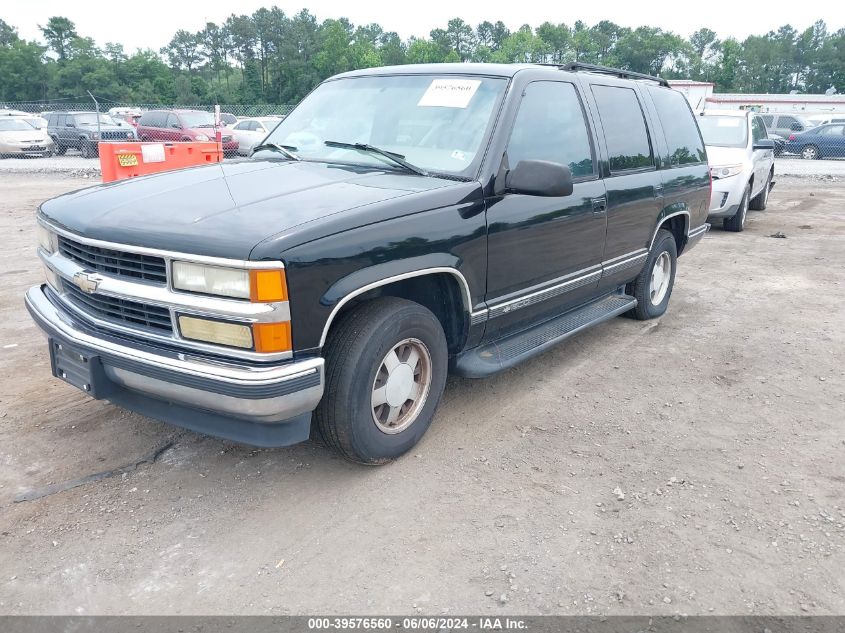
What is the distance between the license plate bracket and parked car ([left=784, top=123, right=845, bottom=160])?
89.9 feet

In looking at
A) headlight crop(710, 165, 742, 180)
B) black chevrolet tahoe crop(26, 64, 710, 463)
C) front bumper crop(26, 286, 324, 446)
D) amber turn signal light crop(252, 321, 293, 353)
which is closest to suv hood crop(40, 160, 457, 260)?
black chevrolet tahoe crop(26, 64, 710, 463)

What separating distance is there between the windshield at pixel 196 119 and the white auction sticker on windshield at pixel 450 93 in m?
19.3

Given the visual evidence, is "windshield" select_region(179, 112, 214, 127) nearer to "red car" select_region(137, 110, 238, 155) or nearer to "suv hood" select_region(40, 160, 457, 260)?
"red car" select_region(137, 110, 238, 155)

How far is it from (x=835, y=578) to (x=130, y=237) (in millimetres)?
3154

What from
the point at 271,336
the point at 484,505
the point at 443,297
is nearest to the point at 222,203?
the point at 271,336

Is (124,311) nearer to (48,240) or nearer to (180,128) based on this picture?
(48,240)

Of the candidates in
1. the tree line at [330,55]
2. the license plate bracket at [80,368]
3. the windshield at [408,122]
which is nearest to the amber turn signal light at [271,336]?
the license plate bracket at [80,368]

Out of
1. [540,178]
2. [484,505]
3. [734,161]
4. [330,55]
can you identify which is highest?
[330,55]

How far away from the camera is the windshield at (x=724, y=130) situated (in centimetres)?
1095

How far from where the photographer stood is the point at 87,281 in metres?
3.09

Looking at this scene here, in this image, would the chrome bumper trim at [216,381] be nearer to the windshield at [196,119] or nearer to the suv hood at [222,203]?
the suv hood at [222,203]

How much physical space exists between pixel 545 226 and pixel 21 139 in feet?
77.8

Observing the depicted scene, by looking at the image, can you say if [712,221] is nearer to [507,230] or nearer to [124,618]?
[507,230]

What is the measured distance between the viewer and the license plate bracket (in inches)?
119
